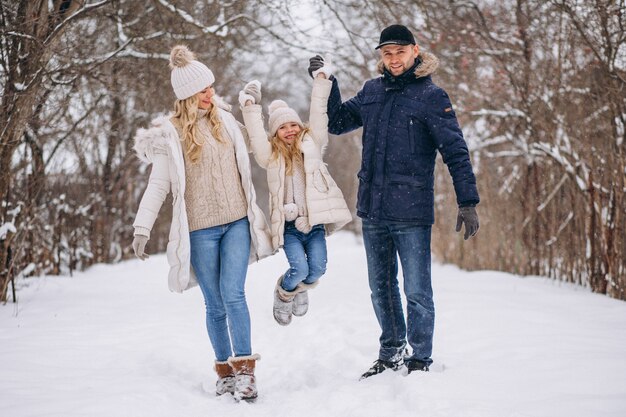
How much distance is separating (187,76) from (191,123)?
273 mm

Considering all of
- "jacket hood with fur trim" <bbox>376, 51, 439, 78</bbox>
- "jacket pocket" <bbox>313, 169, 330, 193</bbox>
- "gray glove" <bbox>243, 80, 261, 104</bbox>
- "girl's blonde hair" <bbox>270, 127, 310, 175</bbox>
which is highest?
"jacket hood with fur trim" <bbox>376, 51, 439, 78</bbox>

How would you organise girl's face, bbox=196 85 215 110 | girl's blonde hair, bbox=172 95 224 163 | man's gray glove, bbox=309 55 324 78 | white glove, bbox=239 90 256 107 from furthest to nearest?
man's gray glove, bbox=309 55 324 78 < white glove, bbox=239 90 256 107 < girl's face, bbox=196 85 215 110 < girl's blonde hair, bbox=172 95 224 163

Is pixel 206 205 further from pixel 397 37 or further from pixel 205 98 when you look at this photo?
pixel 397 37

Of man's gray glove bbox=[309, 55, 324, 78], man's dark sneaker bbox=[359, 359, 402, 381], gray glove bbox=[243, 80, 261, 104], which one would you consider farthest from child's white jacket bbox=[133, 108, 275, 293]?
man's dark sneaker bbox=[359, 359, 402, 381]

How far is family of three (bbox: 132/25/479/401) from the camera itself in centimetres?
347

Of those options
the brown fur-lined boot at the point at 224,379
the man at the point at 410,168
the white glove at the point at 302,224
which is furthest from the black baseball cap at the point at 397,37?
the brown fur-lined boot at the point at 224,379

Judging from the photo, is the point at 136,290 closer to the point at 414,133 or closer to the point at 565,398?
the point at 414,133

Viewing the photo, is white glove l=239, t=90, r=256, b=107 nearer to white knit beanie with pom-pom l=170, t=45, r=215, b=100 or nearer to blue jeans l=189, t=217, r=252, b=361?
white knit beanie with pom-pom l=170, t=45, r=215, b=100

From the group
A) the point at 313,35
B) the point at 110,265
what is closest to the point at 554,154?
the point at 313,35

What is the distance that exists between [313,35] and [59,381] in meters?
5.46

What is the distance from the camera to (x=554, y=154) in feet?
23.5

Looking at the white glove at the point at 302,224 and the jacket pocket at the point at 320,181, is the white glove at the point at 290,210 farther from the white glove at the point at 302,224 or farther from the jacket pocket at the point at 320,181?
the jacket pocket at the point at 320,181

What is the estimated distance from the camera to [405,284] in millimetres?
3629

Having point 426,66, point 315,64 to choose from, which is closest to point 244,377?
point 315,64
